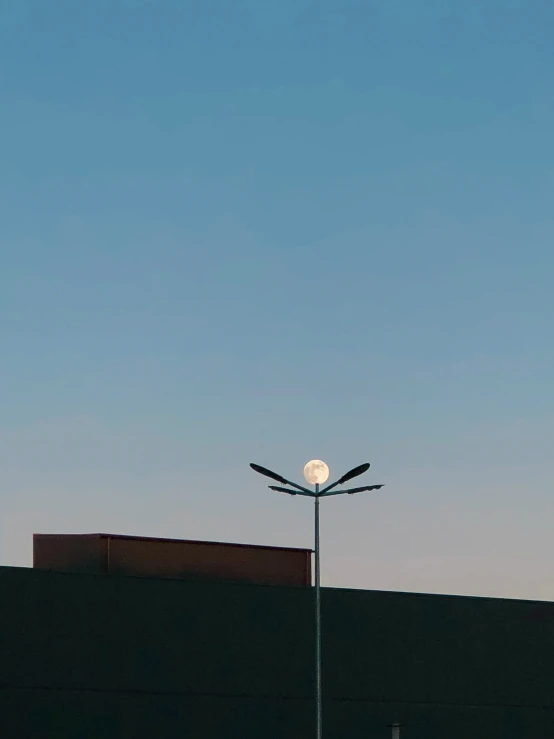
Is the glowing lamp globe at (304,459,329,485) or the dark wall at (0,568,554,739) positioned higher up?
the glowing lamp globe at (304,459,329,485)

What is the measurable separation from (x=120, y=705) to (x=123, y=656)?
147 centimetres

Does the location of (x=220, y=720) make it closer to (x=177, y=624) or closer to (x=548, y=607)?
(x=177, y=624)

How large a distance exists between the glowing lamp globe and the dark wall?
941 cm

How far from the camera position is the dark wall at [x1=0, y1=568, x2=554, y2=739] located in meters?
41.6

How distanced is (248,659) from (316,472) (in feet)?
36.1

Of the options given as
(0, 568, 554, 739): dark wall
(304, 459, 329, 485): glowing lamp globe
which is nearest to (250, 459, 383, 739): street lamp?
(304, 459, 329, 485): glowing lamp globe

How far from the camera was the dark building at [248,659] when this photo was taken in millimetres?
41625

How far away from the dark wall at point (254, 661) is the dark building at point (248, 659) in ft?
0.14

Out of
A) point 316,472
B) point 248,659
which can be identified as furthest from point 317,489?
point 248,659

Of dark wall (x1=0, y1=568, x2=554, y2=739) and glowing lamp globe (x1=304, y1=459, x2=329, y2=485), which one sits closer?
glowing lamp globe (x1=304, y1=459, x2=329, y2=485)

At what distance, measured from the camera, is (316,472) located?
36.7 meters

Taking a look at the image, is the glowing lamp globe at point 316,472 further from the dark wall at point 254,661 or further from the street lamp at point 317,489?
the dark wall at point 254,661

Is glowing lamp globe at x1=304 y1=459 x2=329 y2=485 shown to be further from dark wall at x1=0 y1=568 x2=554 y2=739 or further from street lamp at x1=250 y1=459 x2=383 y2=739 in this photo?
dark wall at x1=0 y1=568 x2=554 y2=739

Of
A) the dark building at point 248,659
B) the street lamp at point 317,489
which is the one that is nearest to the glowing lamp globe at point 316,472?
the street lamp at point 317,489
